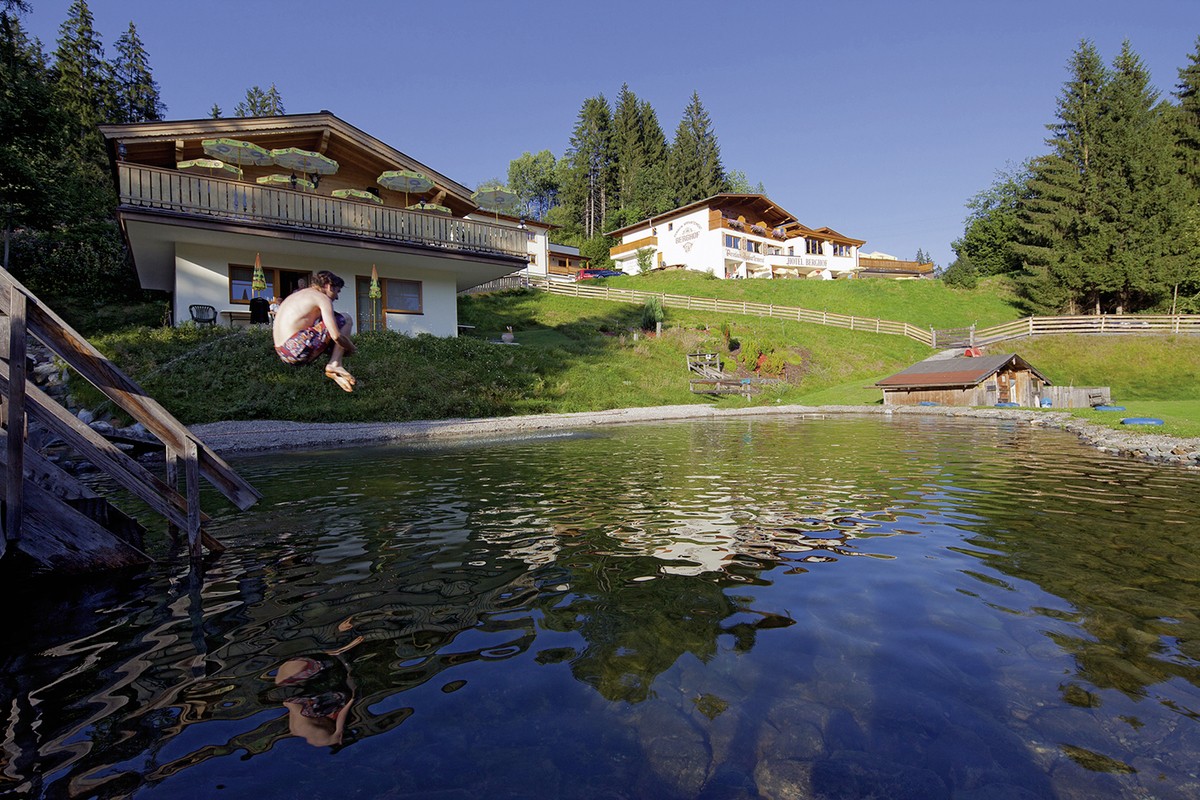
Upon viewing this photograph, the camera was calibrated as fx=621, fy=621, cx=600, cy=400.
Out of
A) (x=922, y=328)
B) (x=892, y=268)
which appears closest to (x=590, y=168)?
(x=892, y=268)

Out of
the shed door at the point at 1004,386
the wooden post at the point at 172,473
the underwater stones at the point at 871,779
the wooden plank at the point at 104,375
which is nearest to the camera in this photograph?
the underwater stones at the point at 871,779

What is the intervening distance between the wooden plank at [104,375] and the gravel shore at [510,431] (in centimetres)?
1057

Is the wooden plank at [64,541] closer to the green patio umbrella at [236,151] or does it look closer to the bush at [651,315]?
the green patio umbrella at [236,151]

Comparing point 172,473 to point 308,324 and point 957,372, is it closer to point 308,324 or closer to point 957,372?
point 308,324

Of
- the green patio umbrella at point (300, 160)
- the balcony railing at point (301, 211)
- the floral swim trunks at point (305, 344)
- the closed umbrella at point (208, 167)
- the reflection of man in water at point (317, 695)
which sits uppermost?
the green patio umbrella at point (300, 160)

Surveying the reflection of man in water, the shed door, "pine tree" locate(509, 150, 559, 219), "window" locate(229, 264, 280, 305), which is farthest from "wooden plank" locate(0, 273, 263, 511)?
"pine tree" locate(509, 150, 559, 219)

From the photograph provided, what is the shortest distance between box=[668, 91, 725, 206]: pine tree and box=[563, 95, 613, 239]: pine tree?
11624 mm

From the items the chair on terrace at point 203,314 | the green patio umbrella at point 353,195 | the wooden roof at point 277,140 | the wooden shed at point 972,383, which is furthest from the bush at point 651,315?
the chair on terrace at point 203,314

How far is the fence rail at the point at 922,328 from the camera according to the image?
4525cm

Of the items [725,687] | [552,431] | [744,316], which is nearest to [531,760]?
[725,687]

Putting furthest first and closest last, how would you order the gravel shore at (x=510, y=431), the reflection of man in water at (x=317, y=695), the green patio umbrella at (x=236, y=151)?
the green patio umbrella at (x=236, y=151)
the gravel shore at (x=510, y=431)
the reflection of man in water at (x=317, y=695)

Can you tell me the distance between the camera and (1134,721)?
3871 mm

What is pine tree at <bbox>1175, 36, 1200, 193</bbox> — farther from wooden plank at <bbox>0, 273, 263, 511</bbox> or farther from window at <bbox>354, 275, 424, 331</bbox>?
wooden plank at <bbox>0, 273, 263, 511</bbox>

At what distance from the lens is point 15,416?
19.7 feet
